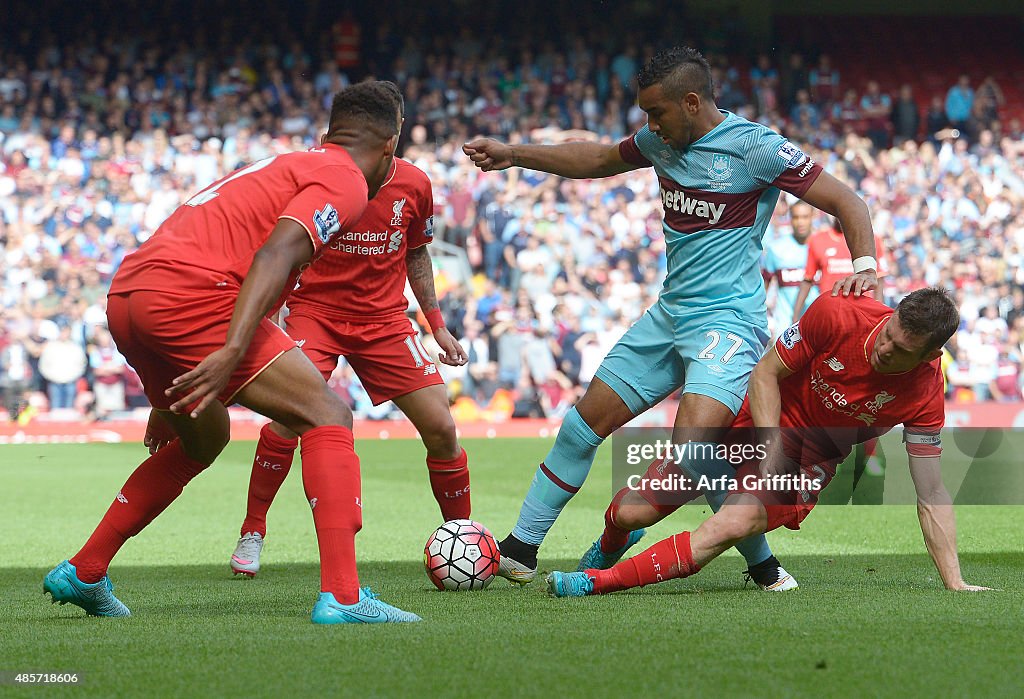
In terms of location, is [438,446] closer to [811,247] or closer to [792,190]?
[792,190]

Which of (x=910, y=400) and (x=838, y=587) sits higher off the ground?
(x=910, y=400)

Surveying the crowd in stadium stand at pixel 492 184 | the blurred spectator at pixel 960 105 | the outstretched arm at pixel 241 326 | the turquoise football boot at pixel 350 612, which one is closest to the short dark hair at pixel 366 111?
the outstretched arm at pixel 241 326

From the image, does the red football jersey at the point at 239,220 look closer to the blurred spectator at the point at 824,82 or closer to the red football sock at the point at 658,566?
the red football sock at the point at 658,566

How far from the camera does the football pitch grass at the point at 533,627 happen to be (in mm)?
3623

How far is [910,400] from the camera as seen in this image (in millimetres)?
5559

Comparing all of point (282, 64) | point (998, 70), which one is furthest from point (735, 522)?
point (998, 70)

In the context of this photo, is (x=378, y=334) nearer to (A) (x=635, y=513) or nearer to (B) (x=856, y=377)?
(A) (x=635, y=513)

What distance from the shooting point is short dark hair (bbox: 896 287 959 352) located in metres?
5.13

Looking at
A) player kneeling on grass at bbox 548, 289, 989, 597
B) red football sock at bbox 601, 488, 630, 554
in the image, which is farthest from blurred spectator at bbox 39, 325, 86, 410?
player kneeling on grass at bbox 548, 289, 989, 597

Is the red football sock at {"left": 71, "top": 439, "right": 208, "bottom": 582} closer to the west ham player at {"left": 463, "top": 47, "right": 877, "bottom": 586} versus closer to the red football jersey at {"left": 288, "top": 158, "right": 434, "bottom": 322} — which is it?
the west ham player at {"left": 463, "top": 47, "right": 877, "bottom": 586}

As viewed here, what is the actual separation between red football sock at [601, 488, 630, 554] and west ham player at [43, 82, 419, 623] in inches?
59.1

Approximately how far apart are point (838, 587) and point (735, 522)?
676 mm

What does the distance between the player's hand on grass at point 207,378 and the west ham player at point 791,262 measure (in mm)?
8428

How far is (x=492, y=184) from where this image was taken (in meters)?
22.0
